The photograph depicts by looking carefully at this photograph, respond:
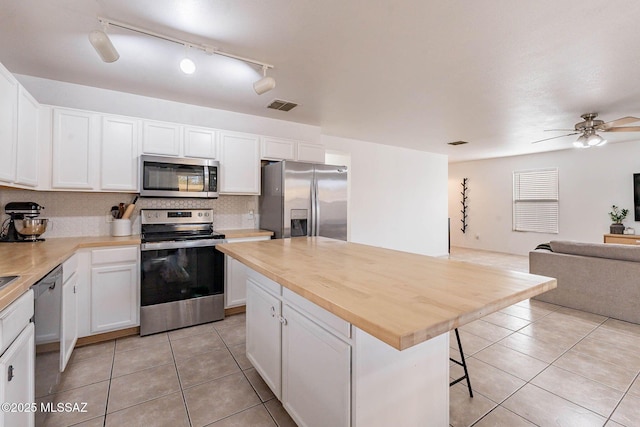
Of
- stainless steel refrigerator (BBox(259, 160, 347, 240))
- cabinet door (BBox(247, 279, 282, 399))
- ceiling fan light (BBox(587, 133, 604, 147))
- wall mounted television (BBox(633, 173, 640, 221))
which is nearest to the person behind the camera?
cabinet door (BBox(247, 279, 282, 399))

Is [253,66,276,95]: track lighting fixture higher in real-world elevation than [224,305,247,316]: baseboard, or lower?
higher

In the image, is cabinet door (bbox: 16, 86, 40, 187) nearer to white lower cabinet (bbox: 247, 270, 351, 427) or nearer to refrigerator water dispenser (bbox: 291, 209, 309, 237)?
white lower cabinet (bbox: 247, 270, 351, 427)

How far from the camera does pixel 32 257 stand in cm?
194

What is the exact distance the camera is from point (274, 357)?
1.79 m

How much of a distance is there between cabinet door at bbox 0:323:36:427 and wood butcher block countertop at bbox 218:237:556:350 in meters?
1.04

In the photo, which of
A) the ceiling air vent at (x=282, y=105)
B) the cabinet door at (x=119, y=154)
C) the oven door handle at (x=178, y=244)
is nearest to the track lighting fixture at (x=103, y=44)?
the cabinet door at (x=119, y=154)

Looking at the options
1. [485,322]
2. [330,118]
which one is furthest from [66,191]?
[485,322]

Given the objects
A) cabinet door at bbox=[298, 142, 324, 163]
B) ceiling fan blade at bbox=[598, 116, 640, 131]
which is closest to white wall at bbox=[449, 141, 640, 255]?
ceiling fan blade at bbox=[598, 116, 640, 131]

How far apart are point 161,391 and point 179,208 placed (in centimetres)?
204

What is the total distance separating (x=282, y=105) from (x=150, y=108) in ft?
4.97

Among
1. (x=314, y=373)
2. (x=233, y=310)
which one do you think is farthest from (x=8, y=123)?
(x=314, y=373)

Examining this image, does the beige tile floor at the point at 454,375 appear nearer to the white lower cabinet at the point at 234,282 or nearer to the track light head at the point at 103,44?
the white lower cabinet at the point at 234,282

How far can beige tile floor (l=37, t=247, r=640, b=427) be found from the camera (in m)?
1.79

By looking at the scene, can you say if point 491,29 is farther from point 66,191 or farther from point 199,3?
point 66,191
